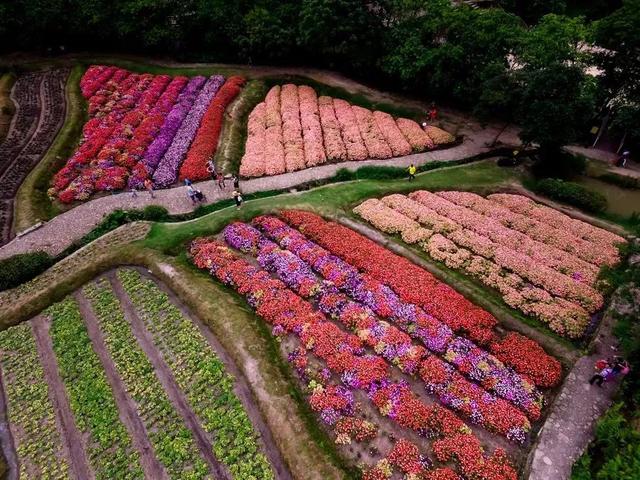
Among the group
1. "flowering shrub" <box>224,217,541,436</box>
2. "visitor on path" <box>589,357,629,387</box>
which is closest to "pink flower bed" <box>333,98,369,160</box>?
"flowering shrub" <box>224,217,541,436</box>

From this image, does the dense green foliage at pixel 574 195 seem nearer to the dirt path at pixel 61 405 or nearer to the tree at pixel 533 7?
the dirt path at pixel 61 405

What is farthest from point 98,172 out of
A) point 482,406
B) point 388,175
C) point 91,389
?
point 482,406

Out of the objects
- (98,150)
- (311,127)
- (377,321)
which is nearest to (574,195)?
(377,321)

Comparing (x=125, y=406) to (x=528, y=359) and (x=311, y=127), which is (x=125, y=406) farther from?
(x=311, y=127)

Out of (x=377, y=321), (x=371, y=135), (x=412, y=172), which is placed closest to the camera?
(x=377, y=321)

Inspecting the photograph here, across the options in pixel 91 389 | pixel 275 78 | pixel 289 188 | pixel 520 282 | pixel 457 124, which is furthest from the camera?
pixel 275 78

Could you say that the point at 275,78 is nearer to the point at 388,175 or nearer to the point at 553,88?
the point at 388,175

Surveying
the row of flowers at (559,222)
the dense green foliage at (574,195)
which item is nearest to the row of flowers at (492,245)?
the row of flowers at (559,222)
